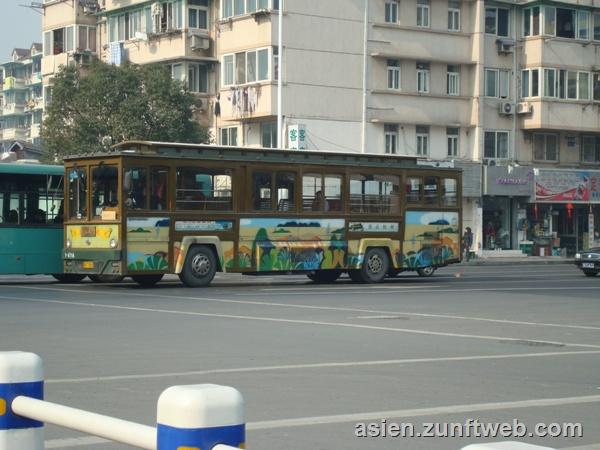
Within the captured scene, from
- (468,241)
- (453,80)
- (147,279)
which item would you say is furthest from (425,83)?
(147,279)

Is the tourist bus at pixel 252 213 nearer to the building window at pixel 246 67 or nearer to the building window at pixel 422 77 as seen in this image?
the building window at pixel 246 67

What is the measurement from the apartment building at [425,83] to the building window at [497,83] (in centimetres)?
9

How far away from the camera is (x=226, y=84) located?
5097cm

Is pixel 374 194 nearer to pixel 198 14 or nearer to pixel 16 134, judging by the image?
pixel 198 14

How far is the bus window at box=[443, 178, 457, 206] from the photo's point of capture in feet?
104

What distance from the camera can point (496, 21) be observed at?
54969 millimetres

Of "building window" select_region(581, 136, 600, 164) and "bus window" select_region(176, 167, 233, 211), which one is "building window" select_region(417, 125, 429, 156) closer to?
"building window" select_region(581, 136, 600, 164)

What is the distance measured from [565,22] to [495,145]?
719 cm

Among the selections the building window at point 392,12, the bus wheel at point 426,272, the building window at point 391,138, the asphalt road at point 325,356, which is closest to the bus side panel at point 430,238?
the bus wheel at point 426,272

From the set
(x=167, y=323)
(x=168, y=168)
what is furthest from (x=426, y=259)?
(x=167, y=323)

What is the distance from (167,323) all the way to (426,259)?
49.8ft

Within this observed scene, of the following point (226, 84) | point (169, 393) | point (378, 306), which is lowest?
point (378, 306)

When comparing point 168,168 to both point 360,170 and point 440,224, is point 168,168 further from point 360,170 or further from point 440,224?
point 440,224

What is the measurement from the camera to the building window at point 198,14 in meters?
53.7
